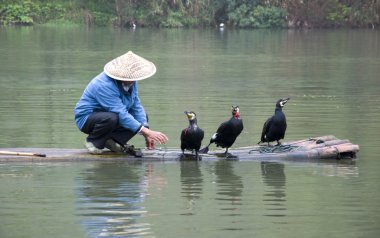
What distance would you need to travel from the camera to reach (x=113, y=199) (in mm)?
9273

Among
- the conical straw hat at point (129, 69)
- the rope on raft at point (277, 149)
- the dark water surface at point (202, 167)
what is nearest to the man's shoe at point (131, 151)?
the dark water surface at point (202, 167)

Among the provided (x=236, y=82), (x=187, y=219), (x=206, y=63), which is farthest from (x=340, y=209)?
(x=206, y=63)

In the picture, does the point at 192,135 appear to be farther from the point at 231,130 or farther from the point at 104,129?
the point at 104,129

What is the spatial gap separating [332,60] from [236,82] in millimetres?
8067

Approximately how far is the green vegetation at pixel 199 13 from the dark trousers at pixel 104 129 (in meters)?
42.4

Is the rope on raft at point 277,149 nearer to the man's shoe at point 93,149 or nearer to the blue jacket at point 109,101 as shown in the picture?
the blue jacket at point 109,101

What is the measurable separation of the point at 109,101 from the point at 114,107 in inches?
3.1

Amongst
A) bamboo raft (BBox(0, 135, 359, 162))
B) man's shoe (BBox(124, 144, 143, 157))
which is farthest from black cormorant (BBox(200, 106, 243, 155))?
man's shoe (BBox(124, 144, 143, 157))

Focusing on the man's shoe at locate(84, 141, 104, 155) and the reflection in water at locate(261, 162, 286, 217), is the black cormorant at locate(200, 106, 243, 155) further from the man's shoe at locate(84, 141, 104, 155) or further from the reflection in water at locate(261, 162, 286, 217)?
the man's shoe at locate(84, 141, 104, 155)

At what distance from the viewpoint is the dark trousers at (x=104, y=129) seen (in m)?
10.6

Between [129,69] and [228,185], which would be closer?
[228,185]

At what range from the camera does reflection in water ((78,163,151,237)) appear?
26.5ft

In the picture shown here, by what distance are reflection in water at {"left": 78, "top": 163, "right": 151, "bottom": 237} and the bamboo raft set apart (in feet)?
0.65

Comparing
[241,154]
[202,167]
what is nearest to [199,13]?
[241,154]
